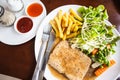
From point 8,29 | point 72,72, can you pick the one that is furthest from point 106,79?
point 8,29

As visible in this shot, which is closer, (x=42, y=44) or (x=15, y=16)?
(x=42, y=44)

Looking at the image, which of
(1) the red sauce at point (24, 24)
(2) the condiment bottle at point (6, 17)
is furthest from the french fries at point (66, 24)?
(2) the condiment bottle at point (6, 17)

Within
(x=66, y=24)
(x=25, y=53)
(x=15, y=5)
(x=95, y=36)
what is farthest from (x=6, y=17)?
(x=95, y=36)

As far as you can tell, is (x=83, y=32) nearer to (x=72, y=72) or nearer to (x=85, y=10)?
(x=85, y=10)

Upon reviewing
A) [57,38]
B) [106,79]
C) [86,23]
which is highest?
[86,23]

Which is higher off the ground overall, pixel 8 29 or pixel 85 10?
pixel 85 10

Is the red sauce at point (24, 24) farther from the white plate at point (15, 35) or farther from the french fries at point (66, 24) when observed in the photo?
the french fries at point (66, 24)
